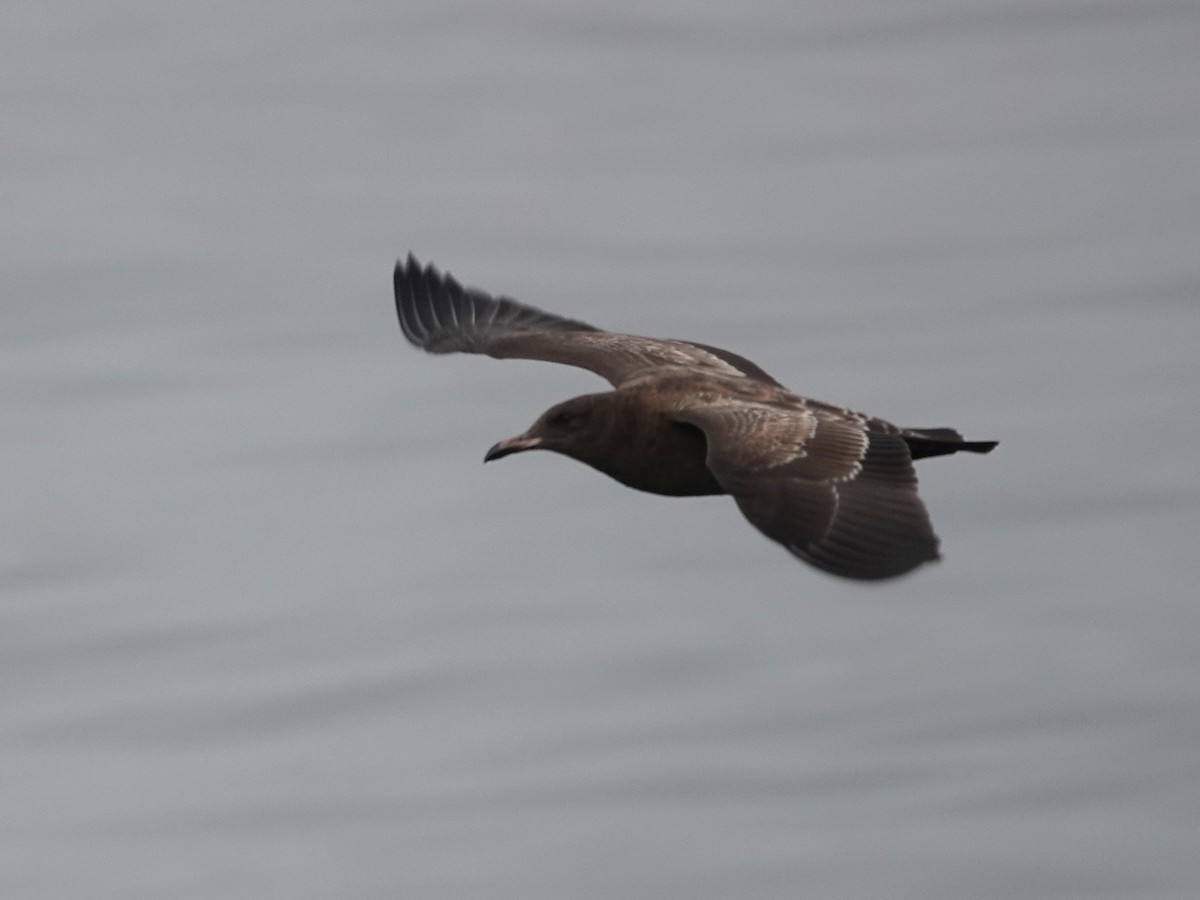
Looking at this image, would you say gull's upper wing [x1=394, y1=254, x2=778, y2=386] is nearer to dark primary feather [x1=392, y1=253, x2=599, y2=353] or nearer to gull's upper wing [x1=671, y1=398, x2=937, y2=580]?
dark primary feather [x1=392, y1=253, x2=599, y2=353]

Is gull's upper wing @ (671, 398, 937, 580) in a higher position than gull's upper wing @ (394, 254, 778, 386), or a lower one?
lower

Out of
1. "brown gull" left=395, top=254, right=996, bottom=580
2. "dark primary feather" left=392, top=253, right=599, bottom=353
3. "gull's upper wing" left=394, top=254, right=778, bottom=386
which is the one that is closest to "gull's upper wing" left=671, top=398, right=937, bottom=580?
"brown gull" left=395, top=254, right=996, bottom=580

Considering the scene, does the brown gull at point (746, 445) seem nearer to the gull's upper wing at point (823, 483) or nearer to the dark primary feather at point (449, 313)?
the gull's upper wing at point (823, 483)

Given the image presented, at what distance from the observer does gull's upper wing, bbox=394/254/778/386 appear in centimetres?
1830

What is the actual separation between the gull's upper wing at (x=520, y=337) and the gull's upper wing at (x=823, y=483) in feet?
5.23

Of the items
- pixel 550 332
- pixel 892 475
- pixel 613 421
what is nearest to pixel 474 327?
pixel 550 332

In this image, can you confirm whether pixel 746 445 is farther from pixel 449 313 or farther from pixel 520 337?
pixel 449 313

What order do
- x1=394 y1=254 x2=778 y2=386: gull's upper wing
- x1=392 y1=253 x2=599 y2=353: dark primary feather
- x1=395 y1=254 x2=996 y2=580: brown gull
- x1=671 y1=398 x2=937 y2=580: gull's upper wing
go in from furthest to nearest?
x1=392 y1=253 x2=599 y2=353: dark primary feather, x1=394 y1=254 x2=778 y2=386: gull's upper wing, x1=395 y1=254 x2=996 y2=580: brown gull, x1=671 y1=398 x2=937 y2=580: gull's upper wing

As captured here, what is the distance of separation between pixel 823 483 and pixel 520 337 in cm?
415

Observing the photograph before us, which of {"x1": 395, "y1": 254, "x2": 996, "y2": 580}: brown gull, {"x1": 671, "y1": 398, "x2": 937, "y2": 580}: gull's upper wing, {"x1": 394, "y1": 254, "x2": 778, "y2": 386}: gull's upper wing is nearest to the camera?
{"x1": 671, "y1": 398, "x2": 937, "y2": 580}: gull's upper wing

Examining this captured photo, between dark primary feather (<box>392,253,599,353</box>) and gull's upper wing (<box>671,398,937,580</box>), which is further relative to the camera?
dark primary feather (<box>392,253,599,353</box>)

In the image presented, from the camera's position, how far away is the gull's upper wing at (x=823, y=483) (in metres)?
14.6

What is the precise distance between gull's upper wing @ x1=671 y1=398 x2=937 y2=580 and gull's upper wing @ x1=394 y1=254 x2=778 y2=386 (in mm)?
1594

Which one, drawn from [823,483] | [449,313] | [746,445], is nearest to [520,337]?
[449,313]
